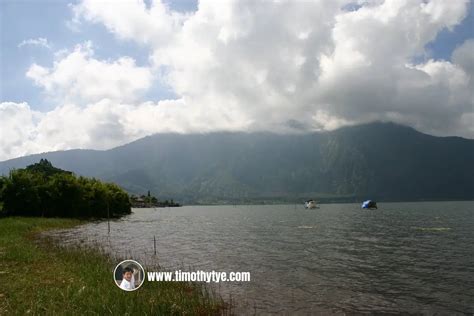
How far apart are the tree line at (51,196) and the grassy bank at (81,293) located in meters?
51.5

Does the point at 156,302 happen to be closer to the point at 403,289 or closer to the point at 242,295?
the point at 242,295

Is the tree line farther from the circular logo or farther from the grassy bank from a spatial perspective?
the circular logo

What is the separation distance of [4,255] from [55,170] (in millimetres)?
176418

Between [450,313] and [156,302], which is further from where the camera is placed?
[450,313]

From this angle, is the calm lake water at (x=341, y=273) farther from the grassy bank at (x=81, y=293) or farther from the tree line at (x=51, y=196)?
the tree line at (x=51, y=196)

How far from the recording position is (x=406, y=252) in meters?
43.4

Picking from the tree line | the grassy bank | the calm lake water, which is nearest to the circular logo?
the grassy bank

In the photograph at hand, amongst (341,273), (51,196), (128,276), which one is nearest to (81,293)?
(128,276)

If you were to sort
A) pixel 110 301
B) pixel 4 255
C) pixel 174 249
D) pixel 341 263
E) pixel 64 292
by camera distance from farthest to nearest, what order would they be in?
pixel 174 249, pixel 341 263, pixel 4 255, pixel 64 292, pixel 110 301

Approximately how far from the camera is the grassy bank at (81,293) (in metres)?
16.5

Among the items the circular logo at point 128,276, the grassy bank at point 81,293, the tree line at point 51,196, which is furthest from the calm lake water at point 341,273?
the tree line at point 51,196

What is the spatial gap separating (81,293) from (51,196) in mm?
94914

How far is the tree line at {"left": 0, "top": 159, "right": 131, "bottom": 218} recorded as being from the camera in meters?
90.8

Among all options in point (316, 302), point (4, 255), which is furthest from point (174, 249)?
point (316, 302)
